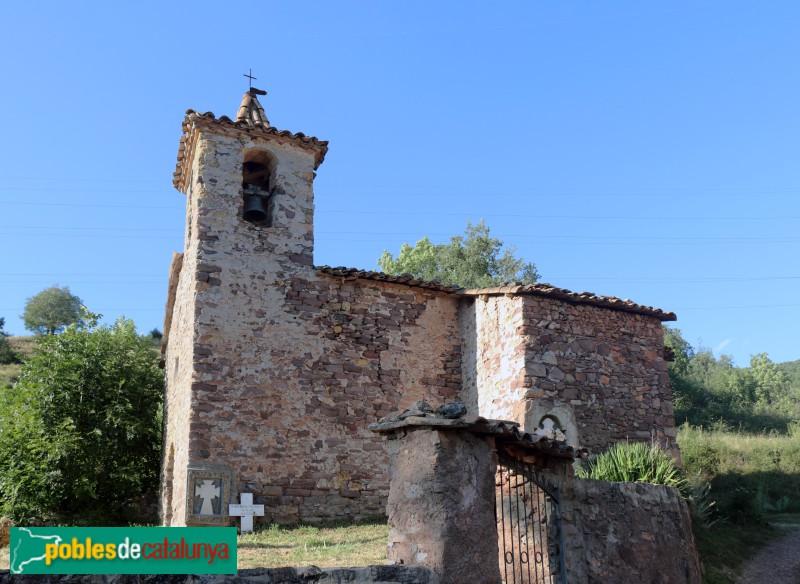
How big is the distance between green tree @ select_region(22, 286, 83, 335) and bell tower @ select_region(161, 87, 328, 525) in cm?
4227

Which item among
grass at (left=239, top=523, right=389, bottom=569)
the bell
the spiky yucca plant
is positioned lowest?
grass at (left=239, top=523, right=389, bottom=569)

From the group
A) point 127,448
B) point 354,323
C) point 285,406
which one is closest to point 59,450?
point 127,448

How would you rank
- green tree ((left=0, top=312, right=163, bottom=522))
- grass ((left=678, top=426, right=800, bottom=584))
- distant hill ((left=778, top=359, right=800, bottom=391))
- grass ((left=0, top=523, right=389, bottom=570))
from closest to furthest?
grass ((left=0, top=523, right=389, bottom=570))
grass ((left=678, top=426, right=800, bottom=584))
green tree ((left=0, top=312, right=163, bottom=522))
distant hill ((left=778, top=359, right=800, bottom=391))

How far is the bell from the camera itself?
14.4 m

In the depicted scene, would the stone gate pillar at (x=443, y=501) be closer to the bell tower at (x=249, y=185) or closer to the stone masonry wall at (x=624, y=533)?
the stone masonry wall at (x=624, y=533)

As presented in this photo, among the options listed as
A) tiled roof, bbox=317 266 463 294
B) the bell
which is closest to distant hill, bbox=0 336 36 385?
the bell

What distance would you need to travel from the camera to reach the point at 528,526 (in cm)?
799

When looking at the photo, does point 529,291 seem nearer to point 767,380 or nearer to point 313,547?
point 313,547

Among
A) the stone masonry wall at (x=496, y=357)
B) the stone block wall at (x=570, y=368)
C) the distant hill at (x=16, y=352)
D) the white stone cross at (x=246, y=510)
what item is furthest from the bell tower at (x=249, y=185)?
the distant hill at (x=16, y=352)

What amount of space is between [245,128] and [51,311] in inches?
1795

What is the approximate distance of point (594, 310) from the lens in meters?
14.5

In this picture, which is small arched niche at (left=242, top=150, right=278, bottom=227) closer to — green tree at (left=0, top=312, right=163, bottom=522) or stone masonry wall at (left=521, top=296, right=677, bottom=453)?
stone masonry wall at (left=521, top=296, right=677, bottom=453)

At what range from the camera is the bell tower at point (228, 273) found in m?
12.8

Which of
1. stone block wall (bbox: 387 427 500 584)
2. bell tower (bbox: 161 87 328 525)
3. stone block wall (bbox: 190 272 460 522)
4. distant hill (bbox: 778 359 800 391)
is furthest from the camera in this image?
distant hill (bbox: 778 359 800 391)
